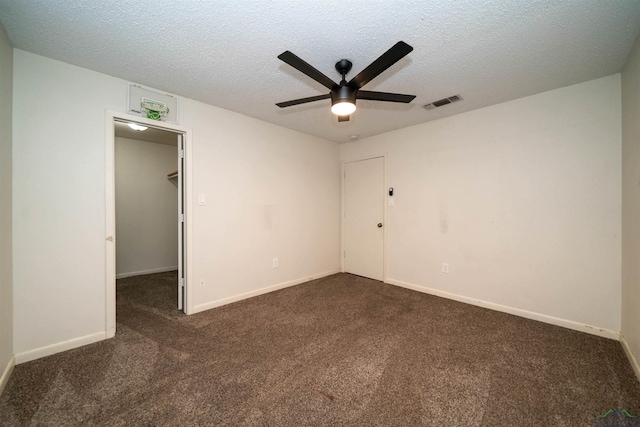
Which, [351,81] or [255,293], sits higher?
[351,81]

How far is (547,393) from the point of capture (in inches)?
63.4

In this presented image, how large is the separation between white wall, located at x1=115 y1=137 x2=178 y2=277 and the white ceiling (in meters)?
2.54

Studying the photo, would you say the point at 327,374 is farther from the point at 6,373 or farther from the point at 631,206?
the point at 631,206

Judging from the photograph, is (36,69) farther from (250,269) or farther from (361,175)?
(361,175)

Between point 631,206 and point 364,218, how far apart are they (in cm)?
282

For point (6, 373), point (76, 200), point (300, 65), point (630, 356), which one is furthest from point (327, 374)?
point (76, 200)

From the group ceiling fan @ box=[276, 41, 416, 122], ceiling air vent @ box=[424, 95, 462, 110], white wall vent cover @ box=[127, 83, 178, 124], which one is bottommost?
ceiling fan @ box=[276, 41, 416, 122]

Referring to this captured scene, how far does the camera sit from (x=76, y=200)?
213 centimetres

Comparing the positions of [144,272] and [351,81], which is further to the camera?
[144,272]

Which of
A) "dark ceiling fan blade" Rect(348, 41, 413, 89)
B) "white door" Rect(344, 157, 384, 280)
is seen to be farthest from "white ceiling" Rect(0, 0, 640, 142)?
"white door" Rect(344, 157, 384, 280)

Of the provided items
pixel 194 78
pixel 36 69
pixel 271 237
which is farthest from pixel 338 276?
pixel 36 69

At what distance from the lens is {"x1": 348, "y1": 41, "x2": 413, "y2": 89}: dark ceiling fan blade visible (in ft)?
4.43

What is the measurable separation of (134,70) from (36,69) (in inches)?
25.7

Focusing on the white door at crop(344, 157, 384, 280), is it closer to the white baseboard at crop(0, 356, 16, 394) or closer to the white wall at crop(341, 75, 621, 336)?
the white wall at crop(341, 75, 621, 336)
